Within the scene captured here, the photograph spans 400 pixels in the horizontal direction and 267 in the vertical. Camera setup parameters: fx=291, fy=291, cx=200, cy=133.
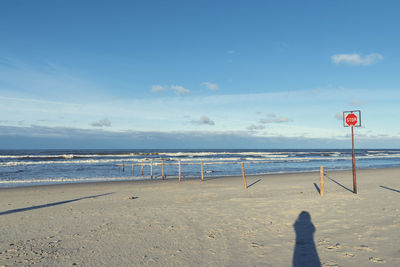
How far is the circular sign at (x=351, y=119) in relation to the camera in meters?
10.7

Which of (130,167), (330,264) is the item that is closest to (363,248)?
(330,264)

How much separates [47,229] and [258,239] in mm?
4752

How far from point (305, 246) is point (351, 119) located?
23.1 ft

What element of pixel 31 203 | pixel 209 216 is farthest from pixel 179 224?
pixel 31 203

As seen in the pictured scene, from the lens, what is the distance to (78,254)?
16.6 ft

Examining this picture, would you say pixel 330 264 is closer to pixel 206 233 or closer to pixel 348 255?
pixel 348 255

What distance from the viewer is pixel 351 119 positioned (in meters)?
10.7

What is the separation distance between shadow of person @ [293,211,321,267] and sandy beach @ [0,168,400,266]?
2cm

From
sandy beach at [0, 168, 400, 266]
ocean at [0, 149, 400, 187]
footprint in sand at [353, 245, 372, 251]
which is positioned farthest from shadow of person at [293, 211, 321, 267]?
ocean at [0, 149, 400, 187]

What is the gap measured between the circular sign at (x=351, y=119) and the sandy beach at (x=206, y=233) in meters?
2.71

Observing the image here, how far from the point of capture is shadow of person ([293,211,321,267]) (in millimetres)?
4559

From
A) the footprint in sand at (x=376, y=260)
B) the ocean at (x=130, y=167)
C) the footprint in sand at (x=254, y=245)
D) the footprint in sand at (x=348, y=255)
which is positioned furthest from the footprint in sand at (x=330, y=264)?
the ocean at (x=130, y=167)

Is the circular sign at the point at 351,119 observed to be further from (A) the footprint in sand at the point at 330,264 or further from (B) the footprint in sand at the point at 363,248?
(A) the footprint in sand at the point at 330,264

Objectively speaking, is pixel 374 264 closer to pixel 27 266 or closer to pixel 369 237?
pixel 369 237
